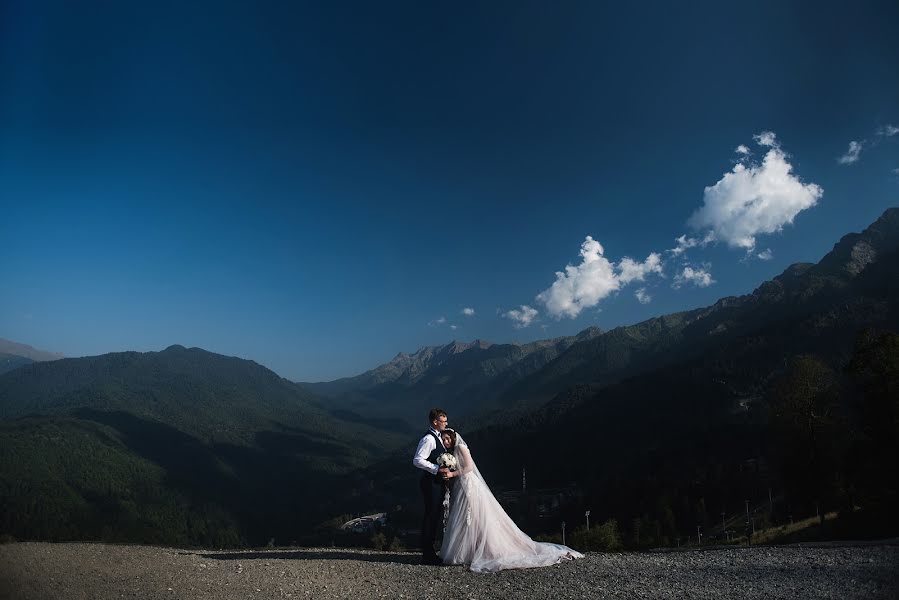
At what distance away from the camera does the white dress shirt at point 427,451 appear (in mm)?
11320

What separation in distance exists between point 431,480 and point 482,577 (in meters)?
2.62

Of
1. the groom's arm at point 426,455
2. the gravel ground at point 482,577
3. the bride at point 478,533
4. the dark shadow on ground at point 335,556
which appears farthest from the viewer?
the dark shadow on ground at point 335,556

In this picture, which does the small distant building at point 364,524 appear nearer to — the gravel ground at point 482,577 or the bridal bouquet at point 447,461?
the gravel ground at point 482,577

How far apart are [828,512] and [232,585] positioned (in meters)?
31.4

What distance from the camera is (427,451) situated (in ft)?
37.9

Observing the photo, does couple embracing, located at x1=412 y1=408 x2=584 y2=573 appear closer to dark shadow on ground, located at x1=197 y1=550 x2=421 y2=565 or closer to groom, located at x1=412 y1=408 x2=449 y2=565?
groom, located at x1=412 y1=408 x2=449 y2=565

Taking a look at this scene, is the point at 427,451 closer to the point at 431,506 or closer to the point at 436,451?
the point at 436,451

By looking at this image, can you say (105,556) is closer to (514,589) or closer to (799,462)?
(514,589)

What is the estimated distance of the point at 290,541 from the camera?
17275 centimetres

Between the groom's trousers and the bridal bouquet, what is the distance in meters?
0.49

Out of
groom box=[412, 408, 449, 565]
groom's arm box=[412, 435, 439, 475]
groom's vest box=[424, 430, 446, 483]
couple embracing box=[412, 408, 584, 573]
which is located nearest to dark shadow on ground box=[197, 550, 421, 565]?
groom box=[412, 408, 449, 565]

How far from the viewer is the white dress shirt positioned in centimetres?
1132

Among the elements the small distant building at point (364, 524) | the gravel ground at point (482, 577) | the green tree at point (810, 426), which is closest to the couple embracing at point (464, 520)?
the gravel ground at point (482, 577)

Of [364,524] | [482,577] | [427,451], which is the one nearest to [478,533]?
[482,577]
